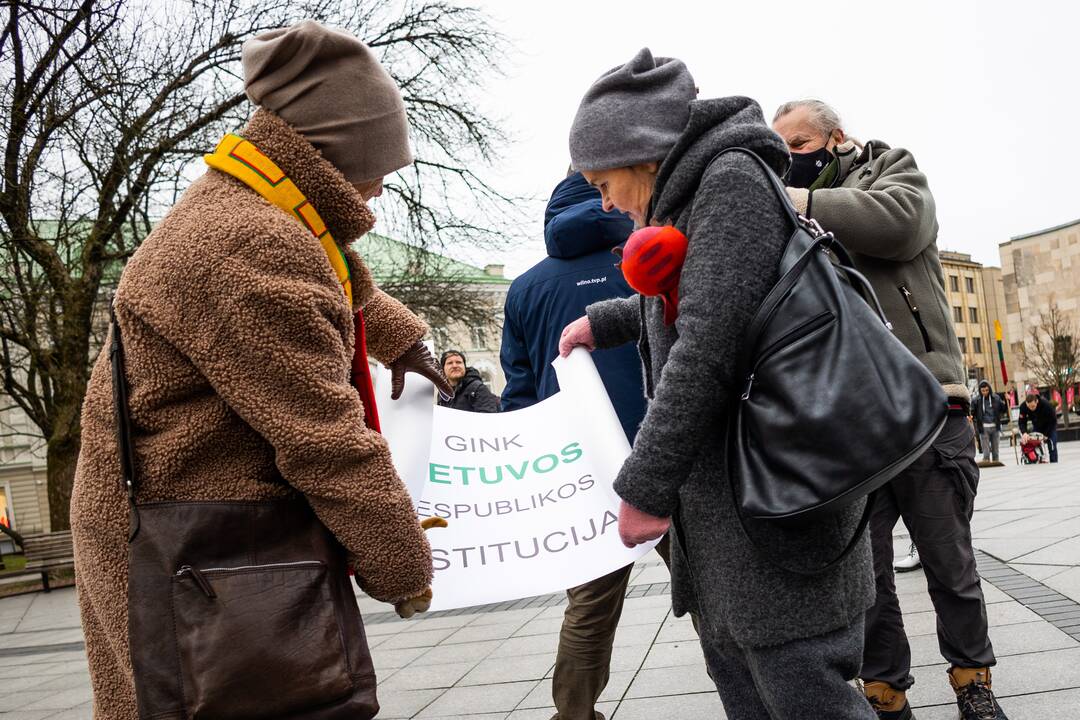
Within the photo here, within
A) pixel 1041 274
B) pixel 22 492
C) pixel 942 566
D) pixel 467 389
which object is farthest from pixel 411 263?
pixel 1041 274

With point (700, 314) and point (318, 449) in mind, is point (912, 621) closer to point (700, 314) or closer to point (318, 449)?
point (700, 314)

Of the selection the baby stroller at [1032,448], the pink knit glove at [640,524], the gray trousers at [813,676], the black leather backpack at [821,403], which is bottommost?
the baby stroller at [1032,448]

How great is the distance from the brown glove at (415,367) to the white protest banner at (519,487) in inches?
3.9

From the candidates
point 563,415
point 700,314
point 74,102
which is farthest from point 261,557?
point 74,102

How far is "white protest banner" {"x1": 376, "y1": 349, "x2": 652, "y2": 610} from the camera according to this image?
2.77m

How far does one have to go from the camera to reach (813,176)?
3576 mm

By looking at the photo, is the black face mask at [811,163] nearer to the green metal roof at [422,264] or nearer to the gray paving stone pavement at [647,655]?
the gray paving stone pavement at [647,655]

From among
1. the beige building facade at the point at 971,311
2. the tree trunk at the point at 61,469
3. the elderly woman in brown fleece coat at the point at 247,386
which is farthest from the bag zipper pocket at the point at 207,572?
the beige building facade at the point at 971,311

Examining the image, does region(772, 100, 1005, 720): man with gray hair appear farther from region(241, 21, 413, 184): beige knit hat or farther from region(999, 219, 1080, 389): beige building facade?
region(999, 219, 1080, 389): beige building facade

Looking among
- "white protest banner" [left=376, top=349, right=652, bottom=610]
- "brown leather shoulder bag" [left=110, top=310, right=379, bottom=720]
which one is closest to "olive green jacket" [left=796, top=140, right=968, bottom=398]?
"white protest banner" [left=376, top=349, right=652, bottom=610]

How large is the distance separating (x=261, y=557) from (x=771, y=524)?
94 cm

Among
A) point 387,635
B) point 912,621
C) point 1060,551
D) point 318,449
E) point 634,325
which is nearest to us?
point 318,449

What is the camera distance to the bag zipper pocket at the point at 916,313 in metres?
3.23

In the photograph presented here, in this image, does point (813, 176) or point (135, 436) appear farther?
point (813, 176)
